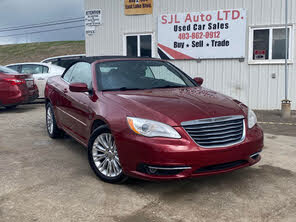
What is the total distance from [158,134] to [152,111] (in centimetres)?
30

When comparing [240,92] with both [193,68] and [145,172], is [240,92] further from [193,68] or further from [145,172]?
[145,172]

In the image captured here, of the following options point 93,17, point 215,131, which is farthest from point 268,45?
point 215,131

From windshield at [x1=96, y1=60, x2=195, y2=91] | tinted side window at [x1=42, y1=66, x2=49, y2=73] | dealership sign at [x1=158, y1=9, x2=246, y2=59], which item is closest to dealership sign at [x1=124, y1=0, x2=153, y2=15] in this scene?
dealership sign at [x1=158, y1=9, x2=246, y2=59]

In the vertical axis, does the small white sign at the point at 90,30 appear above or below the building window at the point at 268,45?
above

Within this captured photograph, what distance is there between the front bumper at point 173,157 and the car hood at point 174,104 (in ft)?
0.75

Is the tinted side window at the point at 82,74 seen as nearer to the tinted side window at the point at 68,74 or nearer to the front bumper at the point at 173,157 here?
the tinted side window at the point at 68,74

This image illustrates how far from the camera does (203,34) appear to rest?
36.3 feet

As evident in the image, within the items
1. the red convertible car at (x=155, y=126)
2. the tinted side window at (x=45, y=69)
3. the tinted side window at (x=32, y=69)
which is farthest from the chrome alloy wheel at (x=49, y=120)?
the tinted side window at (x=32, y=69)

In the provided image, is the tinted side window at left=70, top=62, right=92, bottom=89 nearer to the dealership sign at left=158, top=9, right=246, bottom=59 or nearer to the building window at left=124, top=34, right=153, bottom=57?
the dealership sign at left=158, top=9, right=246, bottom=59

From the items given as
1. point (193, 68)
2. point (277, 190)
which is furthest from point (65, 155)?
point (193, 68)

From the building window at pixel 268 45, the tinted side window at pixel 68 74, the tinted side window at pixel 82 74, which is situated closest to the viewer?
the tinted side window at pixel 82 74

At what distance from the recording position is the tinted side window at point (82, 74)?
4832 millimetres

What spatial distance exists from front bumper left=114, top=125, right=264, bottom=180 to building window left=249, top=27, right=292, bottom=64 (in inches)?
304

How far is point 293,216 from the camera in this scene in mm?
3150
